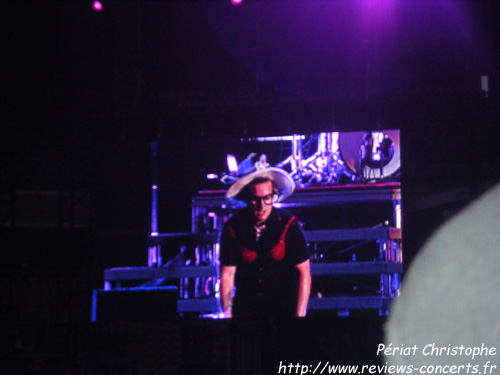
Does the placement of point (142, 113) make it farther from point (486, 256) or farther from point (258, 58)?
point (486, 256)

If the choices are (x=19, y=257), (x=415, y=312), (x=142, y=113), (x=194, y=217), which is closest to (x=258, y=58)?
(x=142, y=113)

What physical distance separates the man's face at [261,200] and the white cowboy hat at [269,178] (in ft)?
0.20

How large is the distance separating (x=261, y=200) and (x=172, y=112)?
120 cm

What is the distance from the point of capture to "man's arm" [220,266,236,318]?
521cm

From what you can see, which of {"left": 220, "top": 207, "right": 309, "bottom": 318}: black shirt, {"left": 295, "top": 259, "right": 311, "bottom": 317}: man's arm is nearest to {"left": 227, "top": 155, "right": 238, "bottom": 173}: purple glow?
{"left": 220, "top": 207, "right": 309, "bottom": 318}: black shirt

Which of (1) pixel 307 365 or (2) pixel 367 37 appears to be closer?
(1) pixel 307 365

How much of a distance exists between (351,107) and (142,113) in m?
1.92

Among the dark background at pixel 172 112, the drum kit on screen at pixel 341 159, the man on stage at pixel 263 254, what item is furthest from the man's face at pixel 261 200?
the dark background at pixel 172 112

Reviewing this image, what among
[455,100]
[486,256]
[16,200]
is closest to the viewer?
[486,256]

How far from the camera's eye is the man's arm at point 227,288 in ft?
17.1

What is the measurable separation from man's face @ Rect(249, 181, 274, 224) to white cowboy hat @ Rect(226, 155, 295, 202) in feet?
0.20

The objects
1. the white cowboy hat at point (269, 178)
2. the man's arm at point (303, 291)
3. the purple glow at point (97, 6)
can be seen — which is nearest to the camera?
the man's arm at point (303, 291)

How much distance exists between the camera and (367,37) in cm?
539

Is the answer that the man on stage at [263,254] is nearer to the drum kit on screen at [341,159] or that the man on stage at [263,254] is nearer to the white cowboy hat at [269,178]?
the white cowboy hat at [269,178]
